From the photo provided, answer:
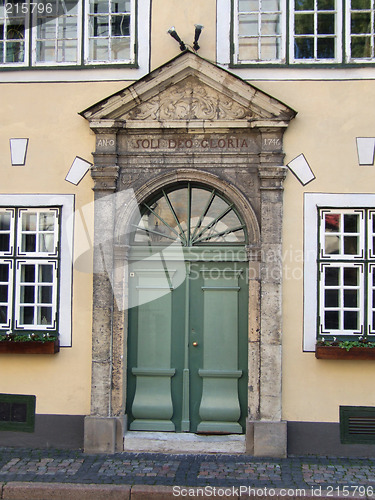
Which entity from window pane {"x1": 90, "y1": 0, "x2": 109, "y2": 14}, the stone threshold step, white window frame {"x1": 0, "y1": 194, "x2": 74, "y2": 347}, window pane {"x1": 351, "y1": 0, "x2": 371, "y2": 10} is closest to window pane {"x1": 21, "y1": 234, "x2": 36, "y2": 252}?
white window frame {"x1": 0, "y1": 194, "x2": 74, "y2": 347}

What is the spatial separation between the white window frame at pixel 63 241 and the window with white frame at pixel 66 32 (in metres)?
1.75

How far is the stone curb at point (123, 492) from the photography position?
17.5ft

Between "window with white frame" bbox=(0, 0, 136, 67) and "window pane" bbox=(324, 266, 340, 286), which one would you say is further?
"window with white frame" bbox=(0, 0, 136, 67)

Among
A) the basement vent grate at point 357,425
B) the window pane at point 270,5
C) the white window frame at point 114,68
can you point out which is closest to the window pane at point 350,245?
the basement vent grate at point 357,425

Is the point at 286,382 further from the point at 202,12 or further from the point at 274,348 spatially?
the point at 202,12

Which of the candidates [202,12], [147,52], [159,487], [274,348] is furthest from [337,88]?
[159,487]

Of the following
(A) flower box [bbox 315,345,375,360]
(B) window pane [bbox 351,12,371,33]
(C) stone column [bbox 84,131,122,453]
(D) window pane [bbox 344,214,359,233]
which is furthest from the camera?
(B) window pane [bbox 351,12,371,33]

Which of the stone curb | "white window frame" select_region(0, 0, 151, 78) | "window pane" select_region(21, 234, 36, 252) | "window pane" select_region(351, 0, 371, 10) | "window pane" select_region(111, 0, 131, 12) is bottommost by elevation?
the stone curb

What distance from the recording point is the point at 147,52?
6.79 m

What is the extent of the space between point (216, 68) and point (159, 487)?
4776 millimetres

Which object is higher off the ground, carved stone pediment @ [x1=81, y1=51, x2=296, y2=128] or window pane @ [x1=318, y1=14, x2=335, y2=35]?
window pane @ [x1=318, y1=14, x2=335, y2=35]

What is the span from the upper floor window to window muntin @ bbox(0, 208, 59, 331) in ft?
10.7

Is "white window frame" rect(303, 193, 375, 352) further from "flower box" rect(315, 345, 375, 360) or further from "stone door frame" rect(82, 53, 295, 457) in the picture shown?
"stone door frame" rect(82, 53, 295, 457)

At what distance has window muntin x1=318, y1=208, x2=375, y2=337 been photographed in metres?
6.53
